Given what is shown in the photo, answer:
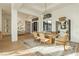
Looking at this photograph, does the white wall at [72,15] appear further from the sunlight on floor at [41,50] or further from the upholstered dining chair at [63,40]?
the sunlight on floor at [41,50]

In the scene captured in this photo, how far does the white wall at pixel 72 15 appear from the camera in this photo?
119 inches

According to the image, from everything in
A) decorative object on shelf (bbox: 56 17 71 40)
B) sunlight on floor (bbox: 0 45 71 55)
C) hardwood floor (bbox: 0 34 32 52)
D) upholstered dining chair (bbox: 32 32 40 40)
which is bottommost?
sunlight on floor (bbox: 0 45 71 55)

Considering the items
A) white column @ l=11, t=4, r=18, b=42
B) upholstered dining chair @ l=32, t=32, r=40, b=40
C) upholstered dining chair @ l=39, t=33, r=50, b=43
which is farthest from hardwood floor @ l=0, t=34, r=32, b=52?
upholstered dining chair @ l=39, t=33, r=50, b=43

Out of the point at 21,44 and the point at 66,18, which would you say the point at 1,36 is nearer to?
the point at 21,44

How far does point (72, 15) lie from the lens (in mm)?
3094

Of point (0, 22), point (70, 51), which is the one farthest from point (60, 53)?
point (0, 22)

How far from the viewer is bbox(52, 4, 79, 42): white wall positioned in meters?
3.01

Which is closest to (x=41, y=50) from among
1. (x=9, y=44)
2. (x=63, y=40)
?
(x=63, y=40)

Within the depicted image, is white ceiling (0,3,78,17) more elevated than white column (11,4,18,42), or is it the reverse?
white ceiling (0,3,78,17)

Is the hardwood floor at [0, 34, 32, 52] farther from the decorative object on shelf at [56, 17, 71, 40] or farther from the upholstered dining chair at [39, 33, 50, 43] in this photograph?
the decorative object on shelf at [56, 17, 71, 40]

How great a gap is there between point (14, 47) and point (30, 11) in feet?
2.66

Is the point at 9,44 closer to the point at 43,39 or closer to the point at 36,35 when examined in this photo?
the point at 36,35

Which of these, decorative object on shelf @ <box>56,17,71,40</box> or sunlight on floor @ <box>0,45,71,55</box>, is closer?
sunlight on floor @ <box>0,45,71,55</box>

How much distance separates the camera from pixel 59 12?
313 centimetres
